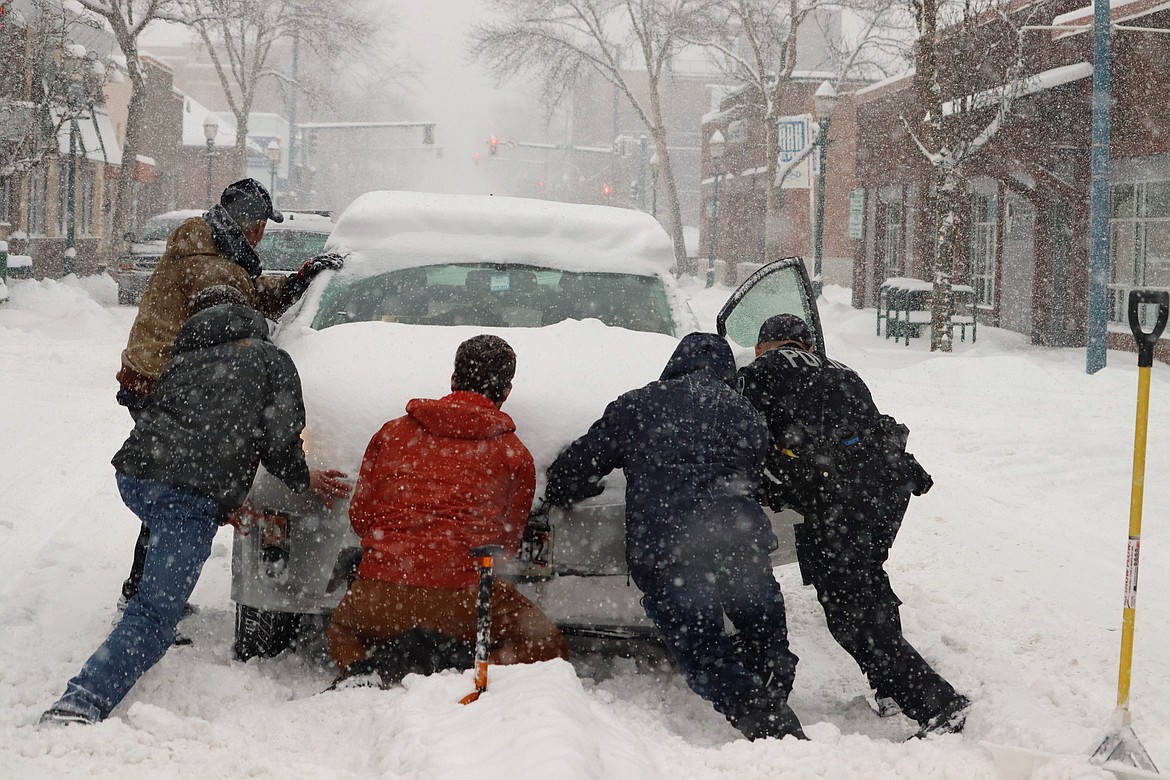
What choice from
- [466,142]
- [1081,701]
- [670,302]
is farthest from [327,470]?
[466,142]

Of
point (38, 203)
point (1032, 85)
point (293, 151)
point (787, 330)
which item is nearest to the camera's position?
point (787, 330)

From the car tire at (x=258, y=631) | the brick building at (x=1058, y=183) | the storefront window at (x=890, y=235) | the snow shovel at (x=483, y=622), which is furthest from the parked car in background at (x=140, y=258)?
the snow shovel at (x=483, y=622)

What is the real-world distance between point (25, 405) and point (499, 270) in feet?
23.3

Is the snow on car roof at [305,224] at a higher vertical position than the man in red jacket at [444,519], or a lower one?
higher

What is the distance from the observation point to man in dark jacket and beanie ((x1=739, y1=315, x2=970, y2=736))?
434 cm

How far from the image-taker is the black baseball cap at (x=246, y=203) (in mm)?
5156

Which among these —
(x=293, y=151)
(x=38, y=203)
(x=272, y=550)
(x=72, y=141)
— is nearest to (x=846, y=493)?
(x=272, y=550)

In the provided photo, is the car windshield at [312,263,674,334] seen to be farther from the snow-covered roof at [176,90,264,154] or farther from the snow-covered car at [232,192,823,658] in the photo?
the snow-covered roof at [176,90,264,154]

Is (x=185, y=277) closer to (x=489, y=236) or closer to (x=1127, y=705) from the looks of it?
(x=489, y=236)

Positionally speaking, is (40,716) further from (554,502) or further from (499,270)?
(499,270)

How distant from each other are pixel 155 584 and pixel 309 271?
6.31 ft

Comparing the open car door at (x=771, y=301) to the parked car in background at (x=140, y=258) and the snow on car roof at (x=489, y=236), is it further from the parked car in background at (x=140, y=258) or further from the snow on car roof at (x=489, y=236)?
the parked car in background at (x=140, y=258)

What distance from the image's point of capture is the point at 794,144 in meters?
29.7

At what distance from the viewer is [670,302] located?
240 inches
